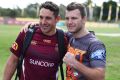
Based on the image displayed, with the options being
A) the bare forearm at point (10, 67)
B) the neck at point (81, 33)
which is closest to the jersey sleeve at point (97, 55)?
the neck at point (81, 33)

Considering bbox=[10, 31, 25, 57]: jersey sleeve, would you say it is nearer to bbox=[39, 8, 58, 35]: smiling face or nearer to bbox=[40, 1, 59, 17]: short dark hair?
bbox=[39, 8, 58, 35]: smiling face

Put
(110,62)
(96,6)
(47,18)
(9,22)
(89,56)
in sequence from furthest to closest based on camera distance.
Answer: (96,6)
(9,22)
(110,62)
(47,18)
(89,56)

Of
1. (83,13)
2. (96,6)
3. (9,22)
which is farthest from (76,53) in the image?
(96,6)

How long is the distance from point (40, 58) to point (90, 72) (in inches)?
49.2

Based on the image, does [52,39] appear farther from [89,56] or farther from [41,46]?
[89,56]

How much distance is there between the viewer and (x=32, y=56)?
5238 millimetres

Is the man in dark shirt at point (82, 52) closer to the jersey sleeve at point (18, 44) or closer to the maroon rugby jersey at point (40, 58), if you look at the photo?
the maroon rugby jersey at point (40, 58)

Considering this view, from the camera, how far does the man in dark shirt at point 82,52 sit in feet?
13.5

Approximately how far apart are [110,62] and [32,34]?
11732mm

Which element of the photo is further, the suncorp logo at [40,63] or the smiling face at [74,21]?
the suncorp logo at [40,63]

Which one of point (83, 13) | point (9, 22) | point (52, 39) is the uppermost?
point (83, 13)

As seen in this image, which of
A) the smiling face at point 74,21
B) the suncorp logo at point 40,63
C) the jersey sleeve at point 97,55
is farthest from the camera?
the suncorp logo at point 40,63

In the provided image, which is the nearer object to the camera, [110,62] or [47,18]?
[47,18]

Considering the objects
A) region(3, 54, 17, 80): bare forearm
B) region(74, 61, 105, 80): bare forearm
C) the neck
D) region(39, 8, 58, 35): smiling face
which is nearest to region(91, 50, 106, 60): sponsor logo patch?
region(74, 61, 105, 80): bare forearm
